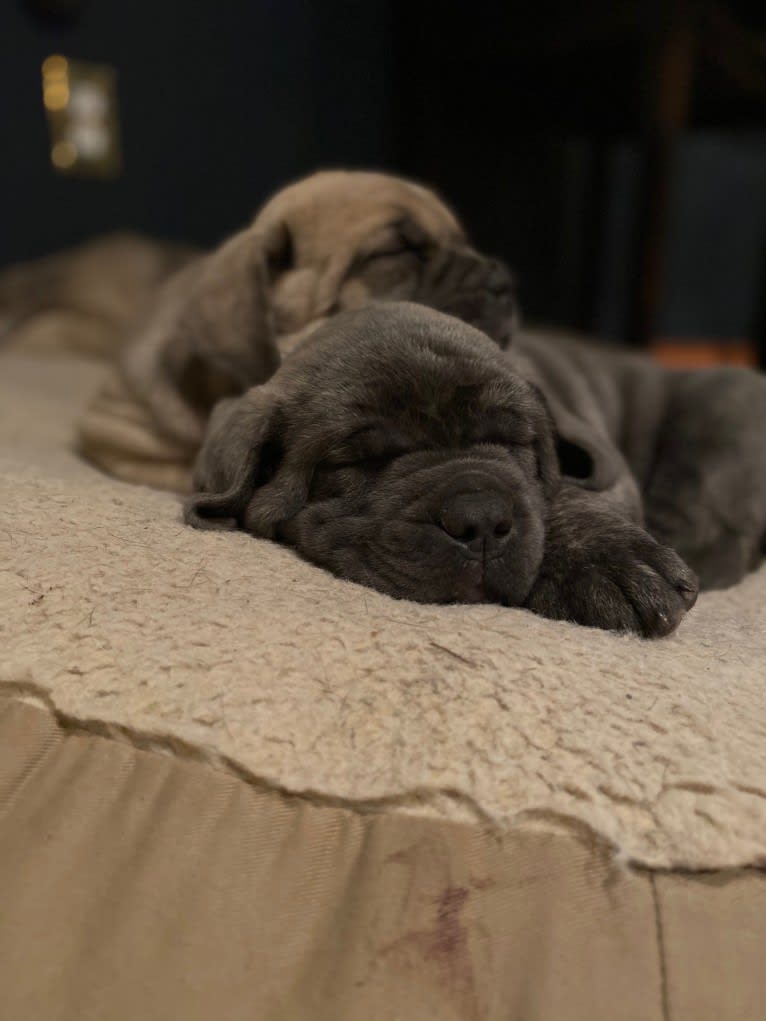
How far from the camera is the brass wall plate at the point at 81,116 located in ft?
18.0

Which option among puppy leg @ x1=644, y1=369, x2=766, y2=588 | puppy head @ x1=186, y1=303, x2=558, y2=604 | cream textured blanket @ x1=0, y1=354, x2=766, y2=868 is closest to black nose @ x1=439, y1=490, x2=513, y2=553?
puppy head @ x1=186, y1=303, x2=558, y2=604

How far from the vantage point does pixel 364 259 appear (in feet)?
8.62

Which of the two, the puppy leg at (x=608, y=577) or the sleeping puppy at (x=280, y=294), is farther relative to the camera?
the sleeping puppy at (x=280, y=294)

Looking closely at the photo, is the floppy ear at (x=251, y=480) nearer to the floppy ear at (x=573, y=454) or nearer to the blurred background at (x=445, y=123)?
the floppy ear at (x=573, y=454)

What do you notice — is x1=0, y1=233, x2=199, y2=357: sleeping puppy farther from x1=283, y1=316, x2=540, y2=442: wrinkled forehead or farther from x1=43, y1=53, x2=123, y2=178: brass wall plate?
x1=283, y1=316, x2=540, y2=442: wrinkled forehead

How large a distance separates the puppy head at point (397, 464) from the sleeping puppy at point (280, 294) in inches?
19.7

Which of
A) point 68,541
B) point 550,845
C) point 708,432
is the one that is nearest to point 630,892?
point 550,845

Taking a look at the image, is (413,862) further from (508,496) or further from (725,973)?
(508,496)

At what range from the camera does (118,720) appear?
51.9 inches

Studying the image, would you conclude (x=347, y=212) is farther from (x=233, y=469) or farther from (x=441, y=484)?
(x=441, y=484)

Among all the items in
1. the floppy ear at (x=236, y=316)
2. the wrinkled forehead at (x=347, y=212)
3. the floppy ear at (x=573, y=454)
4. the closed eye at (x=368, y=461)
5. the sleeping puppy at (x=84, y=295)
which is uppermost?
the wrinkled forehead at (x=347, y=212)

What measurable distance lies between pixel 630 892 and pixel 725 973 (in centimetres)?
13

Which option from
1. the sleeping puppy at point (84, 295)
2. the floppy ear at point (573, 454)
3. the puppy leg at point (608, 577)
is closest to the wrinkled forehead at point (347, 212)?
the floppy ear at point (573, 454)

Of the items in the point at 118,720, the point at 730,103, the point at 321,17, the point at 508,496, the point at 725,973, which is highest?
the point at 321,17
